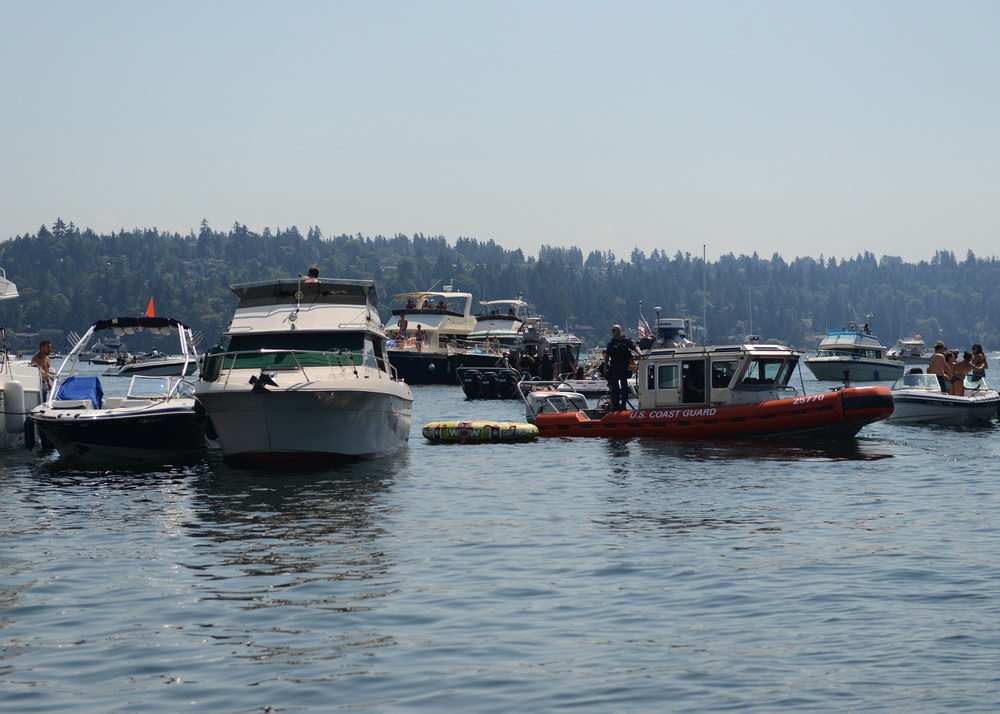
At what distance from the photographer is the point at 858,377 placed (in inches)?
3260

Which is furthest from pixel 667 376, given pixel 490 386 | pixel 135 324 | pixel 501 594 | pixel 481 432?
pixel 490 386

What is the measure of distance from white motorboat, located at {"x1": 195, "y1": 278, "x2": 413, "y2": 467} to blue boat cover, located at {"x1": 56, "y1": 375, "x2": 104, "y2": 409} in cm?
292

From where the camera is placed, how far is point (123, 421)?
24656 mm

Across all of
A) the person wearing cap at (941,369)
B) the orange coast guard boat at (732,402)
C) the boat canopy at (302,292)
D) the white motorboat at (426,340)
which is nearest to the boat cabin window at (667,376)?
the orange coast guard boat at (732,402)

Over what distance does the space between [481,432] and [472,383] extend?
82.3ft

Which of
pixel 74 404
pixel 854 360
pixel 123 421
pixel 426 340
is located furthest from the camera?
pixel 854 360

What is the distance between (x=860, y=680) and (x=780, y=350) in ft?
66.8

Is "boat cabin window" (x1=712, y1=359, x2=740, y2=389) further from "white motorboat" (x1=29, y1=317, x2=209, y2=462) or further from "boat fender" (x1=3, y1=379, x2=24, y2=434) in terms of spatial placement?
"boat fender" (x1=3, y1=379, x2=24, y2=434)

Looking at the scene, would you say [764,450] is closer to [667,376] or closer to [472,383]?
[667,376]

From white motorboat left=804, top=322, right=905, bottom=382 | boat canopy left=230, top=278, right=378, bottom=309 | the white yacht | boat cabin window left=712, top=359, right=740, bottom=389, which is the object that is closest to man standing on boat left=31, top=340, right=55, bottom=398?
boat canopy left=230, top=278, right=378, bottom=309

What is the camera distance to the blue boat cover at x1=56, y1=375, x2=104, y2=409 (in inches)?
1035

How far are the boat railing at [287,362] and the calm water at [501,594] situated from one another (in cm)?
248

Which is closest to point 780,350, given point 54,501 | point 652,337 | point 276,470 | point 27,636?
point 276,470

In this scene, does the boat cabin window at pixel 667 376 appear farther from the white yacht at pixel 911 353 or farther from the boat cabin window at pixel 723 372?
the white yacht at pixel 911 353
